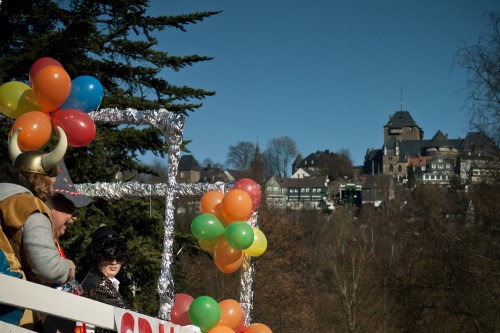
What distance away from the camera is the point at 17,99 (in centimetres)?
459

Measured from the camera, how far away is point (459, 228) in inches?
787

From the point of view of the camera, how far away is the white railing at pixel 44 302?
2113mm

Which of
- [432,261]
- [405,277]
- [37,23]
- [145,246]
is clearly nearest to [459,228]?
[432,261]

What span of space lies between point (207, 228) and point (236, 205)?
384mm

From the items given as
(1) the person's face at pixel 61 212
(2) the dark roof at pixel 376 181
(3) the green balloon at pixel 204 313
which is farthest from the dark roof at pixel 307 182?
(1) the person's face at pixel 61 212

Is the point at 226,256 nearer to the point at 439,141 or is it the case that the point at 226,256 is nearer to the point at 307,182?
the point at 307,182

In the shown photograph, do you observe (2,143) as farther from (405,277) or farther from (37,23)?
(405,277)

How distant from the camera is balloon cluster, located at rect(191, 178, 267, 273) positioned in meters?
6.28

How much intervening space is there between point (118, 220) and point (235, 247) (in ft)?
22.6

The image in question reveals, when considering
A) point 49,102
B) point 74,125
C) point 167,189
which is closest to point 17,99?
point 49,102

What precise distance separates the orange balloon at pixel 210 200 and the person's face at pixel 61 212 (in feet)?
10.8

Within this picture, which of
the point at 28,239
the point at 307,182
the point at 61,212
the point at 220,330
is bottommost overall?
the point at 220,330

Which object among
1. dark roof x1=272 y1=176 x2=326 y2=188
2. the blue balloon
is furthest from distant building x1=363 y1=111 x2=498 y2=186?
the blue balloon

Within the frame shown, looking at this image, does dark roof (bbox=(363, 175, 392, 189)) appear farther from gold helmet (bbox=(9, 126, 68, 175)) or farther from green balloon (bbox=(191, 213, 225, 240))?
gold helmet (bbox=(9, 126, 68, 175))
